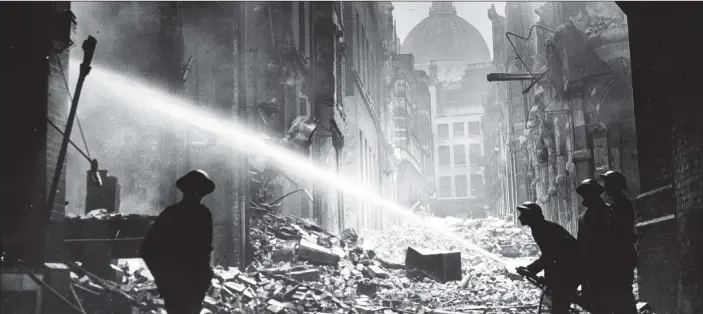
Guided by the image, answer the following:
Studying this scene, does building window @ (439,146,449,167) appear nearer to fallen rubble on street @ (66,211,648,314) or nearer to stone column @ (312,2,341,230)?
stone column @ (312,2,341,230)

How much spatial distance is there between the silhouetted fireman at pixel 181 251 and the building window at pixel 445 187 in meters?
80.4

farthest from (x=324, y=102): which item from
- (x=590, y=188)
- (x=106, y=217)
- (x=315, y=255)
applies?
(x=590, y=188)

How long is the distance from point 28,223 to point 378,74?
3888cm

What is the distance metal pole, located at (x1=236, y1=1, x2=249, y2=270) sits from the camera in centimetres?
1363

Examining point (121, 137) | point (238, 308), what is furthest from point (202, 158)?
point (238, 308)

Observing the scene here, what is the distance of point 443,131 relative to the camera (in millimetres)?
87938

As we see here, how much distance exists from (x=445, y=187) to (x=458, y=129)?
772 centimetres

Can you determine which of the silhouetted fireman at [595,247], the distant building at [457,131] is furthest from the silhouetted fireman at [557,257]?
the distant building at [457,131]

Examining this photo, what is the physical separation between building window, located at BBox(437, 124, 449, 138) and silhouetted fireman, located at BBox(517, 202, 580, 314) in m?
81.2

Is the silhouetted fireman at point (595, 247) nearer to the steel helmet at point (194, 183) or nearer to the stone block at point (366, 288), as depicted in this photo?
the steel helmet at point (194, 183)

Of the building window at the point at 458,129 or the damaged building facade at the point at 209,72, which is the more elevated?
the building window at the point at 458,129

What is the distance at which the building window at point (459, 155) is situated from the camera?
85.7 meters

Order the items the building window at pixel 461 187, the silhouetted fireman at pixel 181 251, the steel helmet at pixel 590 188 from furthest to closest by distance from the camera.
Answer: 1. the building window at pixel 461 187
2. the steel helmet at pixel 590 188
3. the silhouetted fireman at pixel 181 251

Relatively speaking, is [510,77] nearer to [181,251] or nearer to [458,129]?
[181,251]
